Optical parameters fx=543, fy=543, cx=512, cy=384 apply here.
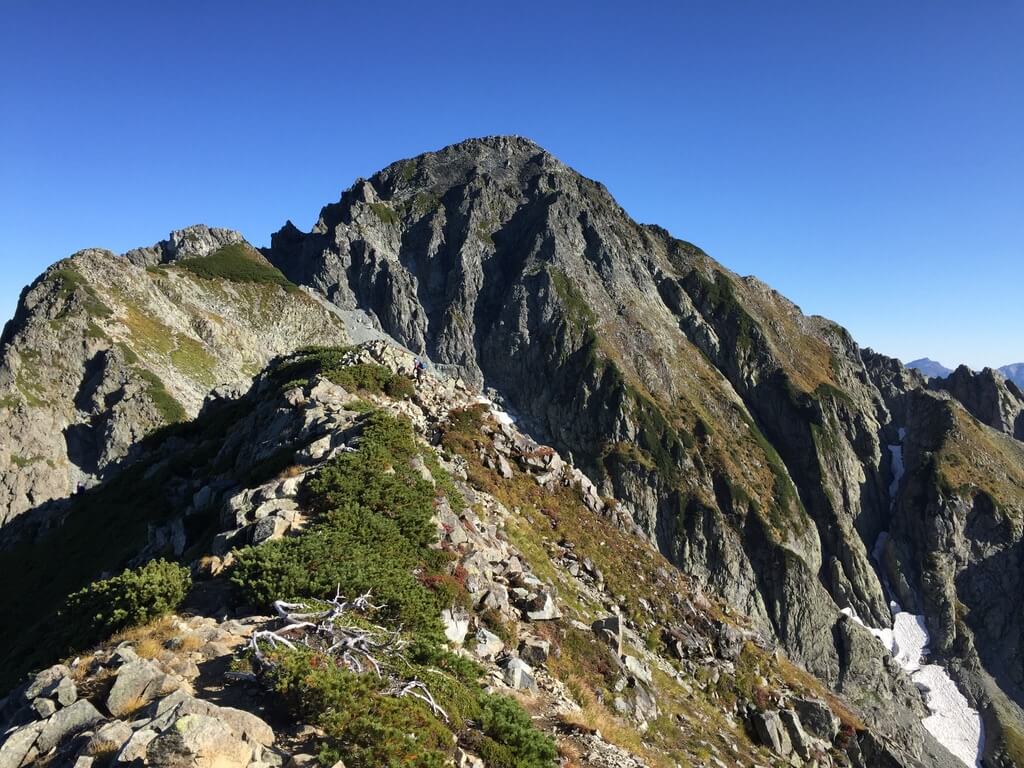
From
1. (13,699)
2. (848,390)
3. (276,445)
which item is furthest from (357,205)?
(13,699)

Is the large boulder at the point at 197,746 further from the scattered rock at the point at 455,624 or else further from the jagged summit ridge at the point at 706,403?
the jagged summit ridge at the point at 706,403

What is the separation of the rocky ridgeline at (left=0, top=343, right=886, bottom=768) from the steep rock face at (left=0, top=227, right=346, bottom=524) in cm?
3685

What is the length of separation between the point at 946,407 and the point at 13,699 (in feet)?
568

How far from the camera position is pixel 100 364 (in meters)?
81.7

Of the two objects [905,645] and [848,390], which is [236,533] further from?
[848,390]

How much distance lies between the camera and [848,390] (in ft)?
478

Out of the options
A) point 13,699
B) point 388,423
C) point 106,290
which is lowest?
point 13,699

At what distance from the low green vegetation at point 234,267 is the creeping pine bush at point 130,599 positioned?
126138mm

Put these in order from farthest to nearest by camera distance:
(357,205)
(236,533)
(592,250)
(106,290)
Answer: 1. (357,205)
2. (592,250)
3. (106,290)
4. (236,533)

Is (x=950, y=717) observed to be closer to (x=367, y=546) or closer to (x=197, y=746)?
(x=367, y=546)

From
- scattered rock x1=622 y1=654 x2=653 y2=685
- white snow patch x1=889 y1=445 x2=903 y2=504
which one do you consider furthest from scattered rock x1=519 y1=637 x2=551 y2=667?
white snow patch x1=889 y1=445 x2=903 y2=504

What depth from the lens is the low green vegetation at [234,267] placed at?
12362cm

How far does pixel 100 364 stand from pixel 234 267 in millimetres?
53283

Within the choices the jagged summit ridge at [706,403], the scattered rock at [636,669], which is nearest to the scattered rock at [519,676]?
the scattered rock at [636,669]
